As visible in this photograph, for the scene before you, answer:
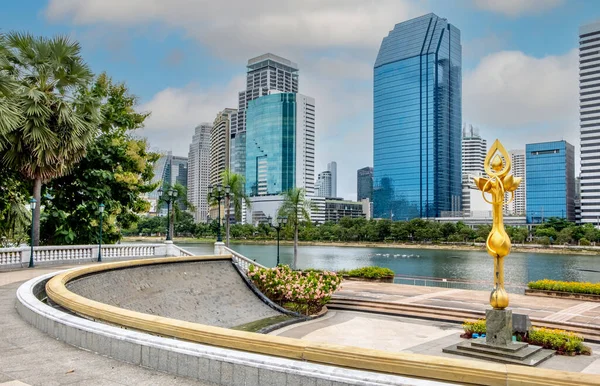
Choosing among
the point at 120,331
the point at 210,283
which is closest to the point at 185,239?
the point at 210,283

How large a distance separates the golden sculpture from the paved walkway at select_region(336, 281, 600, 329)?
6130 millimetres

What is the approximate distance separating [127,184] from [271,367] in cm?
2621

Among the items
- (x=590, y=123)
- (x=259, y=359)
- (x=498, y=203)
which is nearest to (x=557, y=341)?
(x=498, y=203)

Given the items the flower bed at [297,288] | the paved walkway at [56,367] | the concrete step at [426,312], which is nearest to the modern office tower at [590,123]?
the concrete step at [426,312]

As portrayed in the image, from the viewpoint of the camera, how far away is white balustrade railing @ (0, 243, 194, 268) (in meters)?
21.5

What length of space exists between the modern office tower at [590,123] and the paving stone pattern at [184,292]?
160326 mm

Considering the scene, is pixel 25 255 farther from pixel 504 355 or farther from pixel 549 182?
pixel 549 182

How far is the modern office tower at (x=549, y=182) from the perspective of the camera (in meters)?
175

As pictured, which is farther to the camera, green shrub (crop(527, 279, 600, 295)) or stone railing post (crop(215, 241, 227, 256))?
stone railing post (crop(215, 241, 227, 256))

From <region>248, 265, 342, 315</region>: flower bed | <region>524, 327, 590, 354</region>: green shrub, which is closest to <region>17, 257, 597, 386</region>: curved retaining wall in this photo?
<region>524, 327, 590, 354</region>: green shrub

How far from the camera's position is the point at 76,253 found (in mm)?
24578

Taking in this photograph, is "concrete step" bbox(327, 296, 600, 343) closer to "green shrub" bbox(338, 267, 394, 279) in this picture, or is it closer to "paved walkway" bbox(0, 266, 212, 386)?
"green shrub" bbox(338, 267, 394, 279)

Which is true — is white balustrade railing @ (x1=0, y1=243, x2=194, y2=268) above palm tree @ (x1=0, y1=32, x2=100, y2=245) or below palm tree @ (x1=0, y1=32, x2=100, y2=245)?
below

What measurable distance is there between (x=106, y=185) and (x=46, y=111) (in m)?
7.69
